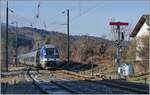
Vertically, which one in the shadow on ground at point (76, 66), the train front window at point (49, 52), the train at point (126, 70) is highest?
the train front window at point (49, 52)

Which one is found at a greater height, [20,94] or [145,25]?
[145,25]

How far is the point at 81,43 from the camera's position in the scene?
71.9 m

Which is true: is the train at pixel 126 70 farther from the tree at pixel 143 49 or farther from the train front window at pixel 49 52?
the train front window at pixel 49 52

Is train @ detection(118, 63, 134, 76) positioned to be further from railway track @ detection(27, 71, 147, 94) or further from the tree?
the tree

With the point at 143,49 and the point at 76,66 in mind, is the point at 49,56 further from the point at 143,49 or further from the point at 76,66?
the point at 143,49

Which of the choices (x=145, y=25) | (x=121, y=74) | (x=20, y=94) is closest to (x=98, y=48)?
(x=145, y=25)

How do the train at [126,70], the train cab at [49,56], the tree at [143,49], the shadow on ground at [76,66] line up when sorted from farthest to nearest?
the shadow on ground at [76,66]
the train cab at [49,56]
the tree at [143,49]
the train at [126,70]

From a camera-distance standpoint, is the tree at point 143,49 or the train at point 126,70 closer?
the train at point 126,70

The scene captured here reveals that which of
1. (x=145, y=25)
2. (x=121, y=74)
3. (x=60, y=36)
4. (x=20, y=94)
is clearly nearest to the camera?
(x=20, y=94)

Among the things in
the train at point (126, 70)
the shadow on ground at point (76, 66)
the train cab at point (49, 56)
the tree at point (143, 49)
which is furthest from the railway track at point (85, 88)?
the shadow on ground at point (76, 66)

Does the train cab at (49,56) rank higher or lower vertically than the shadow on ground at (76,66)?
higher

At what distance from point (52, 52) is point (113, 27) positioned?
501 inches

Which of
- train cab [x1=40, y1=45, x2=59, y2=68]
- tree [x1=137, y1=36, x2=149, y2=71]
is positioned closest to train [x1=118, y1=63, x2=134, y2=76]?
tree [x1=137, y1=36, x2=149, y2=71]

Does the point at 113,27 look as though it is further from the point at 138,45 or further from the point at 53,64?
the point at 53,64
